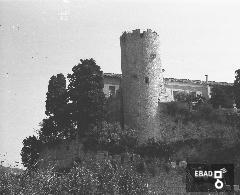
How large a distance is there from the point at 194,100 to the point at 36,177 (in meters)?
23.8

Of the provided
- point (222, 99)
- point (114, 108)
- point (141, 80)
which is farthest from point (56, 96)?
point (222, 99)

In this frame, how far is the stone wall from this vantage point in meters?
51.8

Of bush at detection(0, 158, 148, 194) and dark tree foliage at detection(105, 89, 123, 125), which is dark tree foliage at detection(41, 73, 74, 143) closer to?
dark tree foliage at detection(105, 89, 123, 125)

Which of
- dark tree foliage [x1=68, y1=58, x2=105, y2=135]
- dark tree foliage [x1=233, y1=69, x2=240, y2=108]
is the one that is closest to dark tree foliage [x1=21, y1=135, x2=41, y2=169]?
dark tree foliage [x1=68, y1=58, x2=105, y2=135]

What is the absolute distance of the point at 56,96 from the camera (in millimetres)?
53750

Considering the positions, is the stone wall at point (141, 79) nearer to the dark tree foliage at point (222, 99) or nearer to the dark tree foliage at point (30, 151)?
the dark tree foliage at point (222, 99)

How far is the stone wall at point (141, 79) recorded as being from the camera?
51844 millimetres

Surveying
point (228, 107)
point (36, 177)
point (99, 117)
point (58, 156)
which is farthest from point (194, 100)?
point (36, 177)

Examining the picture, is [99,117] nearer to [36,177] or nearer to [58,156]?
[58,156]

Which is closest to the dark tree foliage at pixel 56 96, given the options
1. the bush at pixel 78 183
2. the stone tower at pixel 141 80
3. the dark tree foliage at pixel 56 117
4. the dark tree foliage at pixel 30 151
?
the dark tree foliage at pixel 56 117

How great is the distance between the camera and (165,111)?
52438 millimetres

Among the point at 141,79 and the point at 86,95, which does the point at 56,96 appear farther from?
the point at 141,79

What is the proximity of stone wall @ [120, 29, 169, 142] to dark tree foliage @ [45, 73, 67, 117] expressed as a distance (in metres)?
5.87

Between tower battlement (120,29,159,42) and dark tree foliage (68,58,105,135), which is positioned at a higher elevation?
tower battlement (120,29,159,42)
